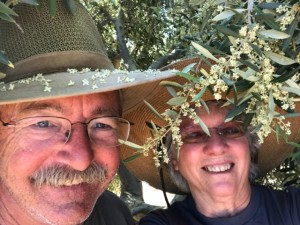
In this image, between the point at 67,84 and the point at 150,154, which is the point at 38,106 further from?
the point at 150,154

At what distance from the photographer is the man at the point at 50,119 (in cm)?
188

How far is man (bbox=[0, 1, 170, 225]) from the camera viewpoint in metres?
1.88

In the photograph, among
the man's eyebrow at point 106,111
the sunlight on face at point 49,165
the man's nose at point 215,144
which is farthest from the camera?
the man's nose at point 215,144

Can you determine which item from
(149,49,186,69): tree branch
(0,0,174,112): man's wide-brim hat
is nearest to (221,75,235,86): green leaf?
(0,0,174,112): man's wide-brim hat

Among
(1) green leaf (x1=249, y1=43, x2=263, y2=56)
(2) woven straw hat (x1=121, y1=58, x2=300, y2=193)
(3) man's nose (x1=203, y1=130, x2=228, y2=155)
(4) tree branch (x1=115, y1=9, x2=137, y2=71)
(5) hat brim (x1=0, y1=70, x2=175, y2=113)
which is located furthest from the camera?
(4) tree branch (x1=115, y1=9, x2=137, y2=71)

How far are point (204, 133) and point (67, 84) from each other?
99 centimetres

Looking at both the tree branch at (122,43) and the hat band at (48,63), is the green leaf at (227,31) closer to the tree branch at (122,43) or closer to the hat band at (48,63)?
the hat band at (48,63)

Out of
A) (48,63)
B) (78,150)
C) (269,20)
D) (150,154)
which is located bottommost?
(150,154)

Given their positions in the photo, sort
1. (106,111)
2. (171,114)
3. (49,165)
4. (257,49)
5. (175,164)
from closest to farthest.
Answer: (257,49)
(171,114)
(49,165)
(106,111)
(175,164)

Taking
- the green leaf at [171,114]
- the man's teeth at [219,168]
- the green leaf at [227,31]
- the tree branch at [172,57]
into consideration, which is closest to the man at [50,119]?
the green leaf at [171,114]

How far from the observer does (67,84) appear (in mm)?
1835

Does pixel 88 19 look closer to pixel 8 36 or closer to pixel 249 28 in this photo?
pixel 8 36

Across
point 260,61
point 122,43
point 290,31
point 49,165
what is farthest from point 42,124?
point 122,43

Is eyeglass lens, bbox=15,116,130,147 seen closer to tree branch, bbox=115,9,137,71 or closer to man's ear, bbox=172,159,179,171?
man's ear, bbox=172,159,179,171
